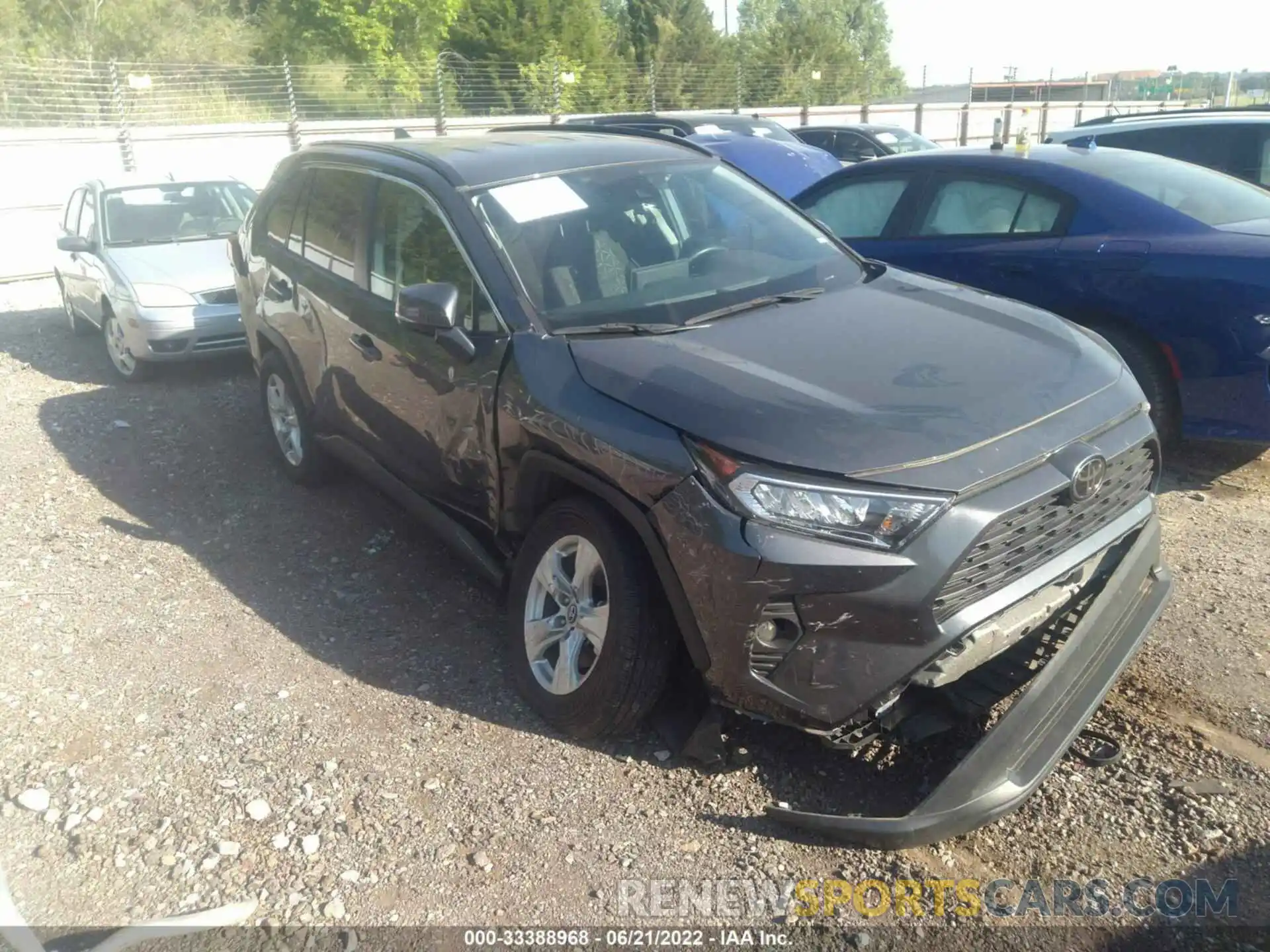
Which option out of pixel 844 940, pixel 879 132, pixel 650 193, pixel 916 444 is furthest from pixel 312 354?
pixel 879 132

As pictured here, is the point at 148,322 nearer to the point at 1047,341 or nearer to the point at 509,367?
the point at 509,367

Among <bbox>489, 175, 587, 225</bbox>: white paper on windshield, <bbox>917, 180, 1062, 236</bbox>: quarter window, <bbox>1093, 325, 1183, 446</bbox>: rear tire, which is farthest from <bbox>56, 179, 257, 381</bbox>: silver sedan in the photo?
<bbox>1093, 325, 1183, 446</bbox>: rear tire

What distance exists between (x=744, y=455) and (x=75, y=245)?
7.88 m

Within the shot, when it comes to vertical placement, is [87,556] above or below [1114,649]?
below

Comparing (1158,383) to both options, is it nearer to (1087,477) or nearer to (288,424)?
(1087,477)

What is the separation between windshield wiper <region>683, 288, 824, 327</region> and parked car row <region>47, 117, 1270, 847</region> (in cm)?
1

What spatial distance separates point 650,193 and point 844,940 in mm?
2784

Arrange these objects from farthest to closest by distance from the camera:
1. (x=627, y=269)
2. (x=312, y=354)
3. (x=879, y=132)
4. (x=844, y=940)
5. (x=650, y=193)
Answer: (x=879, y=132) → (x=312, y=354) → (x=650, y=193) → (x=627, y=269) → (x=844, y=940)

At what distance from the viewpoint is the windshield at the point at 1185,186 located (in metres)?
5.36

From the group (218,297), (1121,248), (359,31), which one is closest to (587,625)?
(1121,248)

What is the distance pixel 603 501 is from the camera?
127 inches

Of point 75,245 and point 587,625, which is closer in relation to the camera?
point 587,625

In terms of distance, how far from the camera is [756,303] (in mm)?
3738

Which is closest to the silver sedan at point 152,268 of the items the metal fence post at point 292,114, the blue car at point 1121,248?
the blue car at point 1121,248
